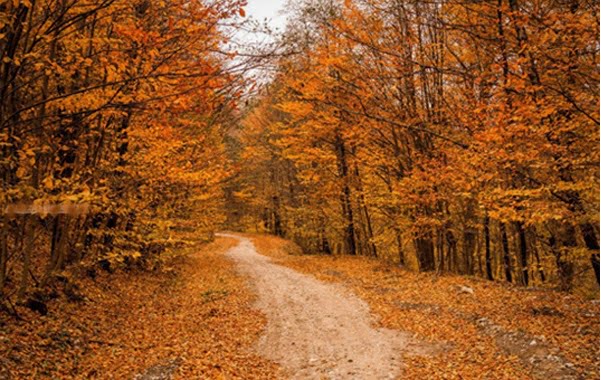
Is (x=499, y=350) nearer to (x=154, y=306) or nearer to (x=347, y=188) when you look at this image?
(x=154, y=306)

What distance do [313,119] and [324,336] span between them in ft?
41.2

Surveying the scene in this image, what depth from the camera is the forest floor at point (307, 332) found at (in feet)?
24.0

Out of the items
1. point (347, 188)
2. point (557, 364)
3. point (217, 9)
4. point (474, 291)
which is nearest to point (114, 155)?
point (217, 9)

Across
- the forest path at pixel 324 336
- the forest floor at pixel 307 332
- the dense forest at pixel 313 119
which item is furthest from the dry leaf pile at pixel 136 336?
the dense forest at pixel 313 119

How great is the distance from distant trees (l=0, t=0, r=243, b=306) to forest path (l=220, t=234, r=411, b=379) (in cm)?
364

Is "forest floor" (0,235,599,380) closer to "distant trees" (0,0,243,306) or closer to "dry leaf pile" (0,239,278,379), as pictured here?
"dry leaf pile" (0,239,278,379)

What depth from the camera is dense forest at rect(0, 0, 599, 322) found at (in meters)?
6.04

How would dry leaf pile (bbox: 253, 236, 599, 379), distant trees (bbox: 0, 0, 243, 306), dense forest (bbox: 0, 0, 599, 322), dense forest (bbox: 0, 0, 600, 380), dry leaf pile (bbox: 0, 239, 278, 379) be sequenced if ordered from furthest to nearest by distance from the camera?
dry leaf pile (bbox: 0, 239, 278, 379) < dry leaf pile (bbox: 253, 236, 599, 379) < dense forest (bbox: 0, 0, 600, 380) < dense forest (bbox: 0, 0, 599, 322) < distant trees (bbox: 0, 0, 243, 306)

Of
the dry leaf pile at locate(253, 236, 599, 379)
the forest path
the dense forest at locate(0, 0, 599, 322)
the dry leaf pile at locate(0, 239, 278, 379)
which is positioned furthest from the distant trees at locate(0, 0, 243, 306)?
the dry leaf pile at locate(253, 236, 599, 379)

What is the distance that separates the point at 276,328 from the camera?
10125 mm

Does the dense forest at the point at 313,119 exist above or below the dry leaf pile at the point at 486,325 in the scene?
above

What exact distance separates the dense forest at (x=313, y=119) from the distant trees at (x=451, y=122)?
0.09 m

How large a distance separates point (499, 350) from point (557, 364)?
1.14m

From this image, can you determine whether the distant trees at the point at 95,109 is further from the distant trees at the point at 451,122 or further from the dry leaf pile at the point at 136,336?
A: the distant trees at the point at 451,122
